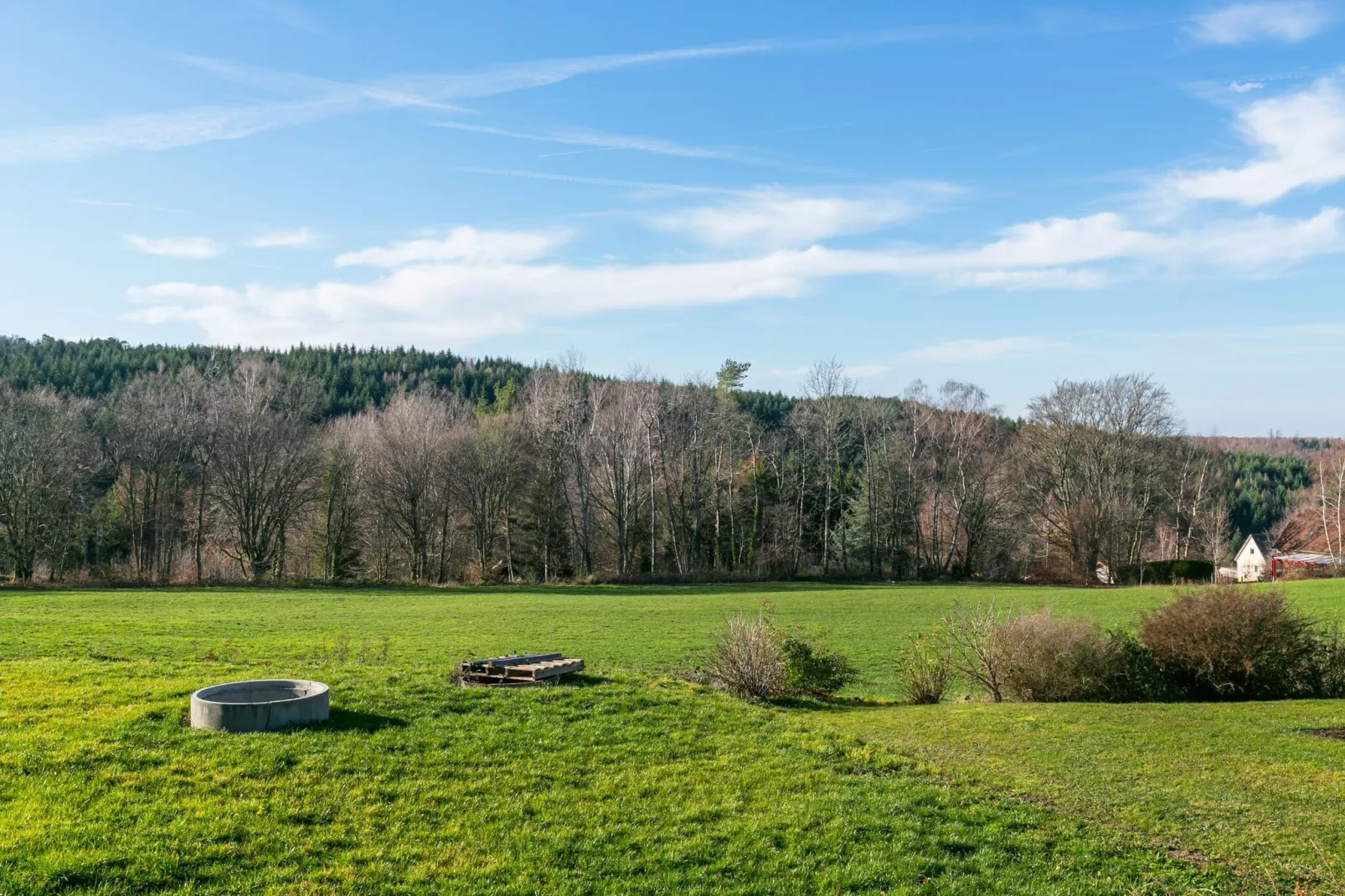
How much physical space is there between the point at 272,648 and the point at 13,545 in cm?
4287

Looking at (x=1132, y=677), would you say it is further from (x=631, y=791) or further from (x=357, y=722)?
(x=357, y=722)

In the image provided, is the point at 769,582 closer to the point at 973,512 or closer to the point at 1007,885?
the point at 973,512

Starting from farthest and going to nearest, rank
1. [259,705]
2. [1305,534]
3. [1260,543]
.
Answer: [1260,543] → [1305,534] → [259,705]

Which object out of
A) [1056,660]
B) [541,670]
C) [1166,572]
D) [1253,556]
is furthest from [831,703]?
[1253,556]

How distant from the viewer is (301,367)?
11638 cm

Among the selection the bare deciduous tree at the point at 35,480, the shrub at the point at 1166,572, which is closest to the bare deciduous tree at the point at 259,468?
the bare deciduous tree at the point at 35,480

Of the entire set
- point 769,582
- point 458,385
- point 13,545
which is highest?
point 458,385

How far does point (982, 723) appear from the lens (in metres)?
15.8

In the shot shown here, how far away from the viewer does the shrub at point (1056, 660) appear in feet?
62.3

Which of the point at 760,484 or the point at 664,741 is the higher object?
the point at 760,484

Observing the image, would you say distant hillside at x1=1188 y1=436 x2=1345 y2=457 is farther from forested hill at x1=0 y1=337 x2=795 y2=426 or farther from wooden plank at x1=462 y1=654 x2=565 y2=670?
wooden plank at x1=462 y1=654 x2=565 y2=670

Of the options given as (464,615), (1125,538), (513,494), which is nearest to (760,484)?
(513,494)

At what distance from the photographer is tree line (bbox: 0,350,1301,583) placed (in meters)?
60.1

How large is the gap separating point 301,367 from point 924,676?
11288 cm
